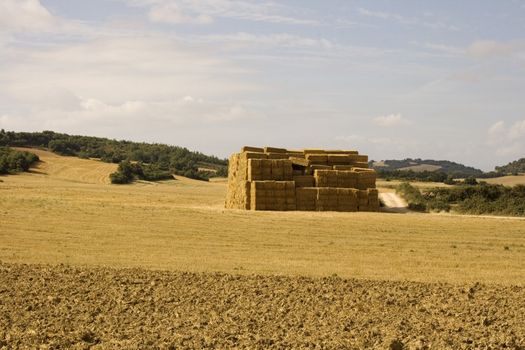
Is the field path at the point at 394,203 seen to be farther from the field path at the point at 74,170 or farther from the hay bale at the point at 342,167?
the field path at the point at 74,170

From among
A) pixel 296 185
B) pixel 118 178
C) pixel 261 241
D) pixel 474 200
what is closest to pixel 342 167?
pixel 296 185

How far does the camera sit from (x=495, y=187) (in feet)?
117

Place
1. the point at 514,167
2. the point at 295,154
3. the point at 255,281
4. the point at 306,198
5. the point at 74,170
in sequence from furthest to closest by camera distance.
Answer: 1. the point at 514,167
2. the point at 74,170
3. the point at 295,154
4. the point at 306,198
5. the point at 255,281

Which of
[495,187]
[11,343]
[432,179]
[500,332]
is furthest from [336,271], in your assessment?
[432,179]

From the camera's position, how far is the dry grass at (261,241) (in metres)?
16.2

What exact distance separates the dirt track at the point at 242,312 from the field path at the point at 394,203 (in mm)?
19835

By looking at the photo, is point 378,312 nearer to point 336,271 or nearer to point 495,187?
point 336,271

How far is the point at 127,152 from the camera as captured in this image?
85375mm

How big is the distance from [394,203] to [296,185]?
7.57 m

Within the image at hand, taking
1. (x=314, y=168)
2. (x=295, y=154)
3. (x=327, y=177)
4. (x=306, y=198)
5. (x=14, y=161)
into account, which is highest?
(x=295, y=154)

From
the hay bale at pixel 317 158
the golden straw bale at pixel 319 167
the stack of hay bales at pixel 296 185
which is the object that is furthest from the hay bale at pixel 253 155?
the hay bale at pixel 317 158

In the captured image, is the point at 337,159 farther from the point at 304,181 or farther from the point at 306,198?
the point at 306,198

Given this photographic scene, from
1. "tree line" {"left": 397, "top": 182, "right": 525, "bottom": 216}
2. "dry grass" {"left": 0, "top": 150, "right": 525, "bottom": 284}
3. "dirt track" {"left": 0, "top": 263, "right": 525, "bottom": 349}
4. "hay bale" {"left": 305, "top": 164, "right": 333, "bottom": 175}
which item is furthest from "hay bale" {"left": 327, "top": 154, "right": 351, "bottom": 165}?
"dirt track" {"left": 0, "top": 263, "right": 525, "bottom": 349}

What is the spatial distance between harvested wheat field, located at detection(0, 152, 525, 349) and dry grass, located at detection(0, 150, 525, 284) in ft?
0.16
